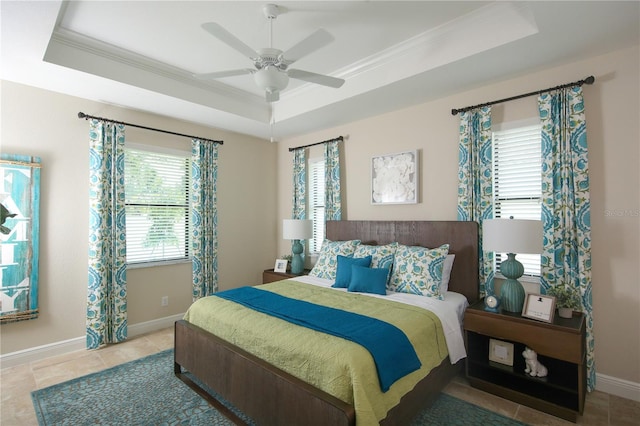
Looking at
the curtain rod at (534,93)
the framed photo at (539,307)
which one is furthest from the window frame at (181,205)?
the framed photo at (539,307)

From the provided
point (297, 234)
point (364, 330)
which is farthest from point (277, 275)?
point (364, 330)

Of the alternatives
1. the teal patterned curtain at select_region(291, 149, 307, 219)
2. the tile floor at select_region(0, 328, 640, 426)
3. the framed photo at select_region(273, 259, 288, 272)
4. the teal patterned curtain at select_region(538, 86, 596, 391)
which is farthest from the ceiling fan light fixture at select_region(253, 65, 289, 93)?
the tile floor at select_region(0, 328, 640, 426)

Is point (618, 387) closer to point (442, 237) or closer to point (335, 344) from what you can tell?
point (442, 237)

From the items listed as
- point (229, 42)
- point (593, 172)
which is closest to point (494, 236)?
point (593, 172)

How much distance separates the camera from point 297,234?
4301mm

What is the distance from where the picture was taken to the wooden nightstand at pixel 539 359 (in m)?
2.16

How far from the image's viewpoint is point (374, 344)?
1.83 metres

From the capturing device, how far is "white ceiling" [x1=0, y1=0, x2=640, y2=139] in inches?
87.9

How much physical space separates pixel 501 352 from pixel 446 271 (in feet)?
2.61

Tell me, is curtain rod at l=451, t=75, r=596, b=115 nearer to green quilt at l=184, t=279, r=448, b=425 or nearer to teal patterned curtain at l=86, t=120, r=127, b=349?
green quilt at l=184, t=279, r=448, b=425

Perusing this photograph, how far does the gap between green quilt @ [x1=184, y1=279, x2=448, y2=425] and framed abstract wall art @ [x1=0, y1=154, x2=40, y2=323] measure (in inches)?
66.7

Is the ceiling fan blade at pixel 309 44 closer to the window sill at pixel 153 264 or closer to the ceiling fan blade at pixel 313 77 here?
the ceiling fan blade at pixel 313 77

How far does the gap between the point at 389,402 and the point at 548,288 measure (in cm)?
185

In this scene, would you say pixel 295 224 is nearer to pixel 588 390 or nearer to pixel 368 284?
pixel 368 284
